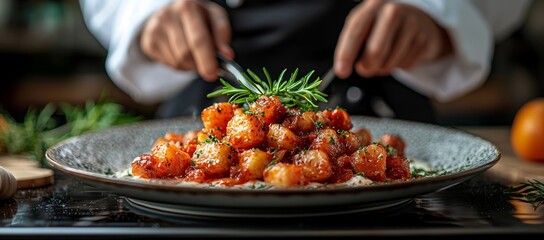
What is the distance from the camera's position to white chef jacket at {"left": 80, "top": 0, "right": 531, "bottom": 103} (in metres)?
1.71

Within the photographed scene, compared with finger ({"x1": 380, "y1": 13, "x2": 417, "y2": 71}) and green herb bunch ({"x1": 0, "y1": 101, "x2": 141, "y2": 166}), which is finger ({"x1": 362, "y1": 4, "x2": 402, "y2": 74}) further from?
green herb bunch ({"x1": 0, "y1": 101, "x2": 141, "y2": 166})

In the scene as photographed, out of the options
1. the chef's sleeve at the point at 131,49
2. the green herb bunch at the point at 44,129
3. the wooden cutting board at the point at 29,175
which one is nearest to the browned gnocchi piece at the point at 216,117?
the wooden cutting board at the point at 29,175

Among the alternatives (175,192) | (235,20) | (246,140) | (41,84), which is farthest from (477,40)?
(41,84)

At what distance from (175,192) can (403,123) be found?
29.5 inches

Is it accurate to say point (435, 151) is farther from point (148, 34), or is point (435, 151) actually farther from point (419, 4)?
point (148, 34)

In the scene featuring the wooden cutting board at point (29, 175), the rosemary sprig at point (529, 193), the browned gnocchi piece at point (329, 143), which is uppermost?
the browned gnocchi piece at point (329, 143)

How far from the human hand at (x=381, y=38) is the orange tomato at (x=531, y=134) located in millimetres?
292

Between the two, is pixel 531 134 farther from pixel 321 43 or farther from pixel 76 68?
pixel 76 68

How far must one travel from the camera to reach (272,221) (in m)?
0.81

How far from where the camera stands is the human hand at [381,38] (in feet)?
4.77

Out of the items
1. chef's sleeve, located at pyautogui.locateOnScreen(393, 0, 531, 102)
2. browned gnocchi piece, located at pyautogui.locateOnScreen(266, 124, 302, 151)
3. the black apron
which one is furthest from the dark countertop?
the black apron

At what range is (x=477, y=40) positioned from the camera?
175 cm

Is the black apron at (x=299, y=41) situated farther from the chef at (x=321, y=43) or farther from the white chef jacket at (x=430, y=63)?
the white chef jacket at (x=430, y=63)

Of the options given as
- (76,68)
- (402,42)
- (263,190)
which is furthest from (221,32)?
(76,68)
